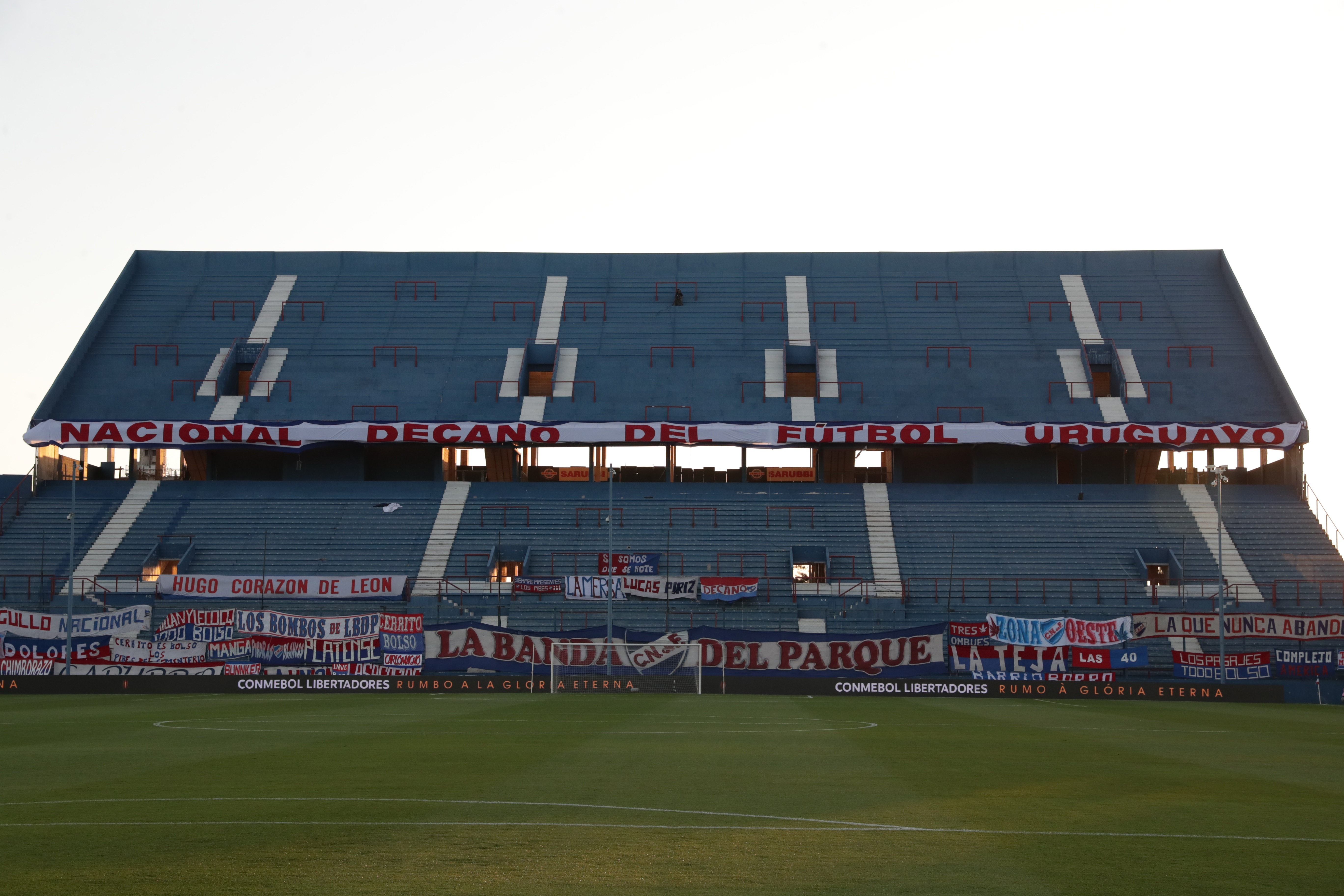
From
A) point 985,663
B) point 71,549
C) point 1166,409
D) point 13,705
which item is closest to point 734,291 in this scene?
point 1166,409

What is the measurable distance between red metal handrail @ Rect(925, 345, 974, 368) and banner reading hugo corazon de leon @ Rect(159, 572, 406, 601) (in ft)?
98.1

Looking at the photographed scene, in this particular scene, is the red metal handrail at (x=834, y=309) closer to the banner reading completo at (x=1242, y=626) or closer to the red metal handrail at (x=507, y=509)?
the red metal handrail at (x=507, y=509)

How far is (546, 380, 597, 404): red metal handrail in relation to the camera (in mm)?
69062

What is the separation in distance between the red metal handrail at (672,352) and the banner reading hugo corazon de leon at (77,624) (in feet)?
98.6

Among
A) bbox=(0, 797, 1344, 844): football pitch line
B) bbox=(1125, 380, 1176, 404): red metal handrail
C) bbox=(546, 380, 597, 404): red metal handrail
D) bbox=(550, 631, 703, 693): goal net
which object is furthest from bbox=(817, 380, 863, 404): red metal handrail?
bbox=(0, 797, 1344, 844): football pitch line

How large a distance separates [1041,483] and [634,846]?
2292 inches

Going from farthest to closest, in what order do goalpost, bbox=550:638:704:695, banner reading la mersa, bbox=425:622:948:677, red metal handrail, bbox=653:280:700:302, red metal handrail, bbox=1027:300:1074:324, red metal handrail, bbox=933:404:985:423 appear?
1. red metal handrail, bbox=653:280:700:302
2. red metal handrail, bbox=1027:300:1074:324
3. red metal handrail, bbox=933:404:985:423
4. banner reading la mersa, bbox=425:622:948:677
5. goalpost, bbox=550:638:704:695

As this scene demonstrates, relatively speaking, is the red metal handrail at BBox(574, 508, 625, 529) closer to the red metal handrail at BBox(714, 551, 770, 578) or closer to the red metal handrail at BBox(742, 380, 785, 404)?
the red metal handrail at BBox(714, 551, 770, 578)

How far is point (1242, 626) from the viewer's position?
1988 inches

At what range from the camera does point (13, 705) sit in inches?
1391

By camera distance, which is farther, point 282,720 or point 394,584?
point 394,584

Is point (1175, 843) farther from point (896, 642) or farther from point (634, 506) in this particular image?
point (634, 506)

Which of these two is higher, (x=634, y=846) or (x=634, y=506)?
(x=634, y=506)

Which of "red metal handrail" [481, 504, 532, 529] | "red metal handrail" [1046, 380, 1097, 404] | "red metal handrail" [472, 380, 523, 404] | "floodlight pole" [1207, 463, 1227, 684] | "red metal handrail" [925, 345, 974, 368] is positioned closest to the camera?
"floodlight pole" [1207, 463, 1227, 684]
